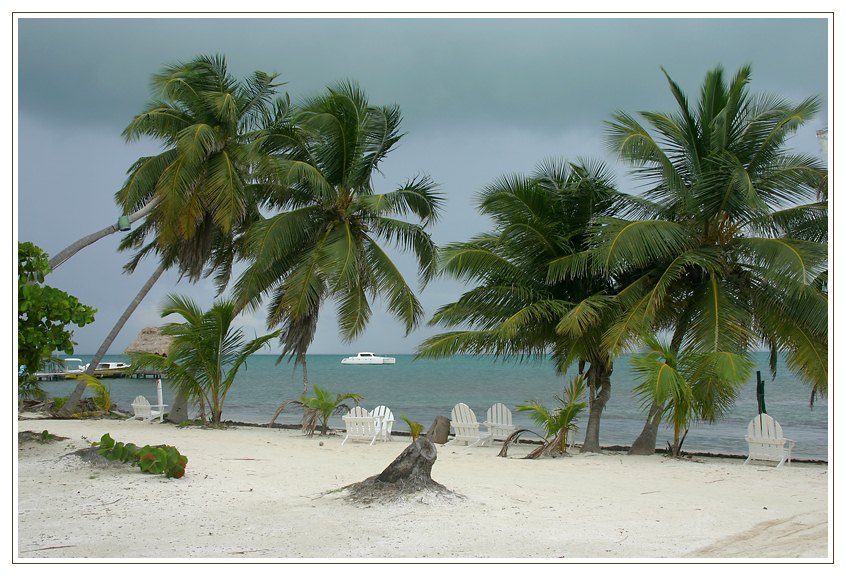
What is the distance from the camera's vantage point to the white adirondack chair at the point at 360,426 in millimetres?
14586

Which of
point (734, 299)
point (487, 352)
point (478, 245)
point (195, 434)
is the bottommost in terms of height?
point (195, 434)

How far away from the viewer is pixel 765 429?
38.0ft

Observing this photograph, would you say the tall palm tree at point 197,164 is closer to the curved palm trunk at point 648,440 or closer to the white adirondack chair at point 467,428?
the white adirondack chair at point 467,428

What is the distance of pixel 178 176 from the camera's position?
17391mm

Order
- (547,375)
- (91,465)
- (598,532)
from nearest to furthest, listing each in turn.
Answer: (598,532) < (91,465) < (547,375)

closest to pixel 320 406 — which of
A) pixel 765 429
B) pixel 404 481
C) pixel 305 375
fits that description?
pixel 305 375

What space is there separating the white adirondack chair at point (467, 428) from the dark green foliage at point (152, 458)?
6781mm

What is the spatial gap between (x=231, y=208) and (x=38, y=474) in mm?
9596

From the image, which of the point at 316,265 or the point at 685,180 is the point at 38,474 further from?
the point at 685,180

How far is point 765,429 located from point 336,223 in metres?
10.6

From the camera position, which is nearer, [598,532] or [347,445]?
[598,532]

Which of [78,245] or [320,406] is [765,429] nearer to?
[320,406]

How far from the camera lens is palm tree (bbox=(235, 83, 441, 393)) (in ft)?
55.2

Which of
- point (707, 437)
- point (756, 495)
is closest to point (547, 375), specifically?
point (707, 437)
